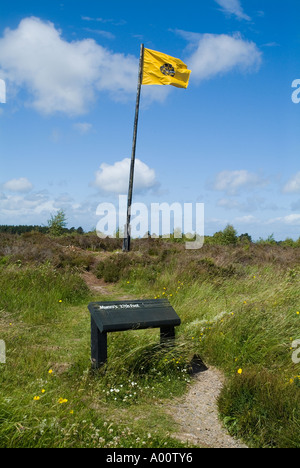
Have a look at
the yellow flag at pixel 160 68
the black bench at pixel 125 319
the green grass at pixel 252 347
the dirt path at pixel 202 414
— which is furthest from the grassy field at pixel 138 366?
the yellow flag at pixel 160 68

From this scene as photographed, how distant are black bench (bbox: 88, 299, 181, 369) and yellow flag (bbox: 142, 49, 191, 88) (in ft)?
46.4

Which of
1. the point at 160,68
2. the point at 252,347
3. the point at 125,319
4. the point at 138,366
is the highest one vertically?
the point at 160,68

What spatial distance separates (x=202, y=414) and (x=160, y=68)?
16210 mm

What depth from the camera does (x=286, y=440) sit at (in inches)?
146

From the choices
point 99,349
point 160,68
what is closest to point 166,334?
point 99,349

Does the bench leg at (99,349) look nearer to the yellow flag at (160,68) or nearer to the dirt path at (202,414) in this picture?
the dirt path at (202,414)

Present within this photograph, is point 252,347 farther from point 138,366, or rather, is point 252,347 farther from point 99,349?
point 99,349

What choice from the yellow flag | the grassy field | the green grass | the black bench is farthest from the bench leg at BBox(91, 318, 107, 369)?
the yellow flag

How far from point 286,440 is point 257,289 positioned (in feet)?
17.6

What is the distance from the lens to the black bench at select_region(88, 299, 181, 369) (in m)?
4.96

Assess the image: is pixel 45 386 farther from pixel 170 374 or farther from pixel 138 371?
pixel 170 374

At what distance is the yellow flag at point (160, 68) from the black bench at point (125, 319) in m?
14.1

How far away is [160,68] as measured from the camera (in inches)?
698
